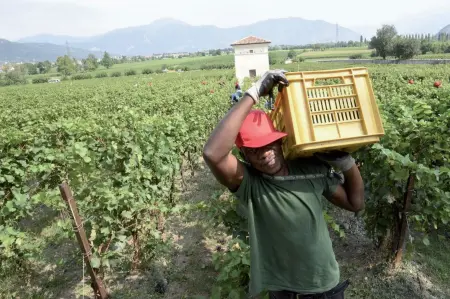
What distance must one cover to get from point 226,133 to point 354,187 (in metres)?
0.95

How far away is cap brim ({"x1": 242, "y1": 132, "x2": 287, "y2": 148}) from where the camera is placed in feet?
5.70

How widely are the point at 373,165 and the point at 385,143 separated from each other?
1.05 feet

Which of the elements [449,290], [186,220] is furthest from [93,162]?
[449,290]

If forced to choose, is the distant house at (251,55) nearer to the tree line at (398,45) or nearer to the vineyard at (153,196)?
the tree line at (398,45)

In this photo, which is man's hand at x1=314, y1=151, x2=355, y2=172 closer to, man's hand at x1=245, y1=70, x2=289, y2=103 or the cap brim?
the cap brim

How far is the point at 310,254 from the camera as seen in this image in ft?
6.47

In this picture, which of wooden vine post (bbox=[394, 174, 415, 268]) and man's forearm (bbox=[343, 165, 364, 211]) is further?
wooden vine post (bbox=[394, 174, 415, 268])

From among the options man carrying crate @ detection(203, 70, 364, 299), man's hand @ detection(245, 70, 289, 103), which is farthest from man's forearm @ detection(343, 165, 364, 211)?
man's hand @ detection(245, 70, 289, 103)

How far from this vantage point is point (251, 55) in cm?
3978

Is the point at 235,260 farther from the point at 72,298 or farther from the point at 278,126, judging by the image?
the point at 72,298

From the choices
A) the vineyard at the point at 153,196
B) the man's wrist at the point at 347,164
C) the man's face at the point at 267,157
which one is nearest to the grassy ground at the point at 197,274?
the vineyard at the point at 153,196

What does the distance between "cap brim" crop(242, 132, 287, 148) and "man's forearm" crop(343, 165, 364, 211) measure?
0.56 m

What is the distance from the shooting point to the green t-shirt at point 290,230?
1899mm

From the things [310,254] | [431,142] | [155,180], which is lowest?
[155,180]
